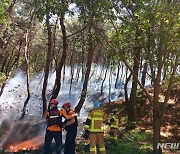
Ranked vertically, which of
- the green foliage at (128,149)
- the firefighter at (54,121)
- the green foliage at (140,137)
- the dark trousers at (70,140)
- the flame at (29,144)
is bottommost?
the flame at (29,144)

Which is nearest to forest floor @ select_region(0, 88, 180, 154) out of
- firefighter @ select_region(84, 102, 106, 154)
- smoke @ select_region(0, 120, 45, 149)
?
firefighter @ select_region(84, 102, 106, 154)

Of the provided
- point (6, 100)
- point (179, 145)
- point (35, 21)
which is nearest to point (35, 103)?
point (6, 100)

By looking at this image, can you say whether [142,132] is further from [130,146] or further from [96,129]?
[96,129]

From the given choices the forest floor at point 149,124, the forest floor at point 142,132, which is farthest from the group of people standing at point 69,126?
the forest floor at point 149,124

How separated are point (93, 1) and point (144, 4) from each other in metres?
1.60

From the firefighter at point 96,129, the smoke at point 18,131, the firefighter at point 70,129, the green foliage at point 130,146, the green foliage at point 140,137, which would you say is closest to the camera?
the firefighter at point 70,129

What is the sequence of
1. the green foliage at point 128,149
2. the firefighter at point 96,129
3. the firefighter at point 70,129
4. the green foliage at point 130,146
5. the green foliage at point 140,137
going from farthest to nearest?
the green foliage at point 140,137, the green foliage at point 130,146, the green foliage at point 128,149, the firefighter at point 96,129, the firefighter at point 70,129

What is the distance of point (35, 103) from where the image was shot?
90.8 feet

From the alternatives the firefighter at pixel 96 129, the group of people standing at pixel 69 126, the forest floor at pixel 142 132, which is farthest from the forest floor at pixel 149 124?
the group of people standing at pixel 69 126

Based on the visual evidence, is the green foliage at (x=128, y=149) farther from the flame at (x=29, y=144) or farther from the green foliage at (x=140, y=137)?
the flame at (x=29, y=144)

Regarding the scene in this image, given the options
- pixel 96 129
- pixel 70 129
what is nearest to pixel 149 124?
pixel 96 129

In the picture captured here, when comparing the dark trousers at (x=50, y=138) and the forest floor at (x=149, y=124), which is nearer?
the dark trousers at (x=50, y=138)

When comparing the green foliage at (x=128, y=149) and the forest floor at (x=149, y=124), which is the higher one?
the forest floor at (x=149, y=124)

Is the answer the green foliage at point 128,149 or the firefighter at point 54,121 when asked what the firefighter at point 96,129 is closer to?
the firefighter at point 54,121
